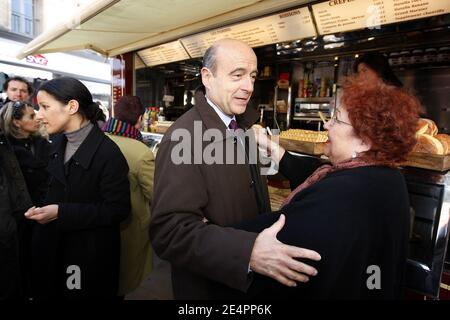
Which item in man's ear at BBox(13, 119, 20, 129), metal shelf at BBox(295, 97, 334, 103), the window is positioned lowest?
man's ear at BBox(13, 119, 20, 129)

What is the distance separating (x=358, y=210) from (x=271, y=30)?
3330mm

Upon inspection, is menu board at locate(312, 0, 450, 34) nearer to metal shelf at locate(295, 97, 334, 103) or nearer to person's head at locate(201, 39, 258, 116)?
metal shelf at locate(295, 97, 334, 103)

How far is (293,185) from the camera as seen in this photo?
2.10 m

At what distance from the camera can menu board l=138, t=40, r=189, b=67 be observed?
520 centimetres

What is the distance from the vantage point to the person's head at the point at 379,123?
1.21 meters

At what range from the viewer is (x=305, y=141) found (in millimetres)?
2475

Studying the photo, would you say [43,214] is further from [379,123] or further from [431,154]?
[431,154]

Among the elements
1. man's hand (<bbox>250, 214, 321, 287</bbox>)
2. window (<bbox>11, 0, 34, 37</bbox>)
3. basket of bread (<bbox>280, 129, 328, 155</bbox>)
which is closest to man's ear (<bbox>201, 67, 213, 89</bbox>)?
man's hand (<bbox>250, 214, 321, 287</bbox>)

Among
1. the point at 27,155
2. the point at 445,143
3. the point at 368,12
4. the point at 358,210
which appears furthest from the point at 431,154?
the point at 27,155

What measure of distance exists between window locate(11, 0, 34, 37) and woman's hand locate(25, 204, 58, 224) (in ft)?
35.7

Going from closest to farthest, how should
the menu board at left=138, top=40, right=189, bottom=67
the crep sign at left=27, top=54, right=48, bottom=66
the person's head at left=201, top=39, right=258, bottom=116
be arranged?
the person's head at left=201, top=39, right=258, bottom=116, the menu board at left=138, top=40, right=189, bottom=67, the crep sign at left=27, top=54, right=48, bottom=66
